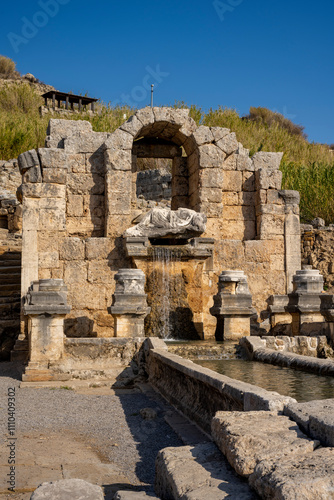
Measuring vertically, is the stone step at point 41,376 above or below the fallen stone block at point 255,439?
below

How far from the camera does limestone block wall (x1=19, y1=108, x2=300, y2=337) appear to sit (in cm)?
1009

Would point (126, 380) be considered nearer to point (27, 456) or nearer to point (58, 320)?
point (58, 320)

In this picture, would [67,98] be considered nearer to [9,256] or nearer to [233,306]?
[9,256]

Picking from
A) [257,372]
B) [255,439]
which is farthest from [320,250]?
[255,439]

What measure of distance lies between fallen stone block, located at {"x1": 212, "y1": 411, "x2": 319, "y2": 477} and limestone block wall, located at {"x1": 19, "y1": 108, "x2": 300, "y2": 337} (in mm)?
6685

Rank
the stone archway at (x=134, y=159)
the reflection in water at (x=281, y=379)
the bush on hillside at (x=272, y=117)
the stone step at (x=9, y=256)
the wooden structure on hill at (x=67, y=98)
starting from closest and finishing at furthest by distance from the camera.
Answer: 1. the reflection in water at (x=281, y=379)
2. the stone archway at (x=134, y=159)
3. the stone step at (x=9, y=256)
4. the wooden structure on hill at (x=67, y=98)
5. the bush on hillside at (x=272, y=117)

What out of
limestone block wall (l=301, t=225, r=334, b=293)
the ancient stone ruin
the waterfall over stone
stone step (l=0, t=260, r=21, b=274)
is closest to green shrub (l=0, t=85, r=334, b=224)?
limestone block wall (l=301, t=225, r=334, b=293)

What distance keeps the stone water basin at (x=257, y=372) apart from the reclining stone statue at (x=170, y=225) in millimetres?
2201

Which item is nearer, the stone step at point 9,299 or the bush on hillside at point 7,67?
the stone step at point 9,299

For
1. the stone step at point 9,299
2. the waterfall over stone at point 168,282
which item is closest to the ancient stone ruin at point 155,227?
the waterfall over stone at point 168,282

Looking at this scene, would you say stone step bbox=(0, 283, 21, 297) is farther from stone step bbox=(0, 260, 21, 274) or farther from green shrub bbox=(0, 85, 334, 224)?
green shrub bbox=(0, 85, 334, 224)

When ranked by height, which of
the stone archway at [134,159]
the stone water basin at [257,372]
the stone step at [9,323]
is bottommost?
the stone water basin at [257,372]

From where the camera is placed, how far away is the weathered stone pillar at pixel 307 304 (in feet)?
Result: 29.2

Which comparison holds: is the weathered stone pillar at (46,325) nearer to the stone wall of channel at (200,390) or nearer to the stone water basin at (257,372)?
the stone wall of channel at (200,390)
